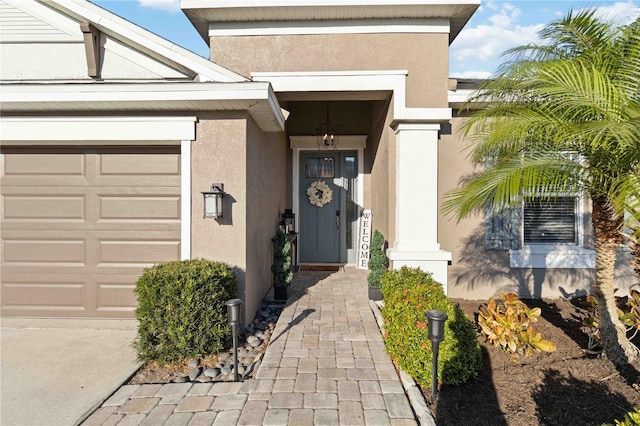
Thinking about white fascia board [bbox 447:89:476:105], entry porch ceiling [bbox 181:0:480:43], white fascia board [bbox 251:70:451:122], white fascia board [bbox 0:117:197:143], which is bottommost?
white fascia board [bbox 0:117:197:143]

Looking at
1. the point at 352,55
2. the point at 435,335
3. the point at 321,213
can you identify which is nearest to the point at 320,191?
the point at 321,213

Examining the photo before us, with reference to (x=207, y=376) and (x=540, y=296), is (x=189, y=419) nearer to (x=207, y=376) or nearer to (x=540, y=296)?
(x=207, y=376)

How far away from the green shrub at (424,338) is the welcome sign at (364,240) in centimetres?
389

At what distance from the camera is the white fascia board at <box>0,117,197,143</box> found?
4094 mm

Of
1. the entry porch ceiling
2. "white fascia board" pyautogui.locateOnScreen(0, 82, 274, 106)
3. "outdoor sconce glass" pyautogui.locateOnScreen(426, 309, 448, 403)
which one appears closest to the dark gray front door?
the entry porch ceiling

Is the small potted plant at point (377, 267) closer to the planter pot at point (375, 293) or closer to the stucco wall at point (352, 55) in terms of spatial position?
the planter pot at point (375, 293)

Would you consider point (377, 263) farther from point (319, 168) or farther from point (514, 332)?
point (319, 168)

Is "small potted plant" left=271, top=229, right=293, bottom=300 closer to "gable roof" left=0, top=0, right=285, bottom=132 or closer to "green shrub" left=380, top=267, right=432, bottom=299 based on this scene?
"green shrub" left=380, top=267, right=432, bottom=299

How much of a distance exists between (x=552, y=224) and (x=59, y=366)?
725 cm

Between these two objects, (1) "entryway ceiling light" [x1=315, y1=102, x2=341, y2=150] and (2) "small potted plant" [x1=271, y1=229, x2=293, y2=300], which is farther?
(1) "entryway ceiling light" [x1=315, y1=102, x2=341, y2=150]

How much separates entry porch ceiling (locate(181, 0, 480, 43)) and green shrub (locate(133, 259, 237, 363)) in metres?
4.04

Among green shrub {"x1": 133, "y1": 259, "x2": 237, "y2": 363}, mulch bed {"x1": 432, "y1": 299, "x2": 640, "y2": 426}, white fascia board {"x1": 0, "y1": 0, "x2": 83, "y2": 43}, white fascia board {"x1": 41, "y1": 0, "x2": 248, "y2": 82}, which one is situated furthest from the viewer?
white fascia board {"x1": 0, "y1": 0, "x2": 83, "y2": 43}

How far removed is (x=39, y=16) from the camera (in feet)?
13.8

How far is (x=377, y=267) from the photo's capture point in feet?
17.7
